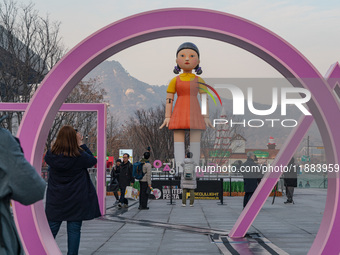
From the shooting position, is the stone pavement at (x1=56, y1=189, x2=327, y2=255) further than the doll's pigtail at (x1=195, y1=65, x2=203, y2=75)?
No

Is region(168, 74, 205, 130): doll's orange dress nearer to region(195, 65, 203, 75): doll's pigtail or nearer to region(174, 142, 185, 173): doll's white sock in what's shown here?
region(195, 65, 203, 75): doll's pigtail

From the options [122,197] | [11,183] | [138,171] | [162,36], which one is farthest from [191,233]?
[11,183]

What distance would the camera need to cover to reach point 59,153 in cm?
701

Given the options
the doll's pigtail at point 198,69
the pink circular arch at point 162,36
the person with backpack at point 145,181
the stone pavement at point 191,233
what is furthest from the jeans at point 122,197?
the pink circular arch at point 162,36

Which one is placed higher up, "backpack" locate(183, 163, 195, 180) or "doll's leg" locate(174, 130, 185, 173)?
"doll's leg" locate(174, 130, 185, 173)

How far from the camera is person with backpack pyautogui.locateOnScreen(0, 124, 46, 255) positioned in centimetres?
332

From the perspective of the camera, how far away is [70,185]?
706 centimetres

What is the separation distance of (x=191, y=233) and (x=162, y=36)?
5.23 metres

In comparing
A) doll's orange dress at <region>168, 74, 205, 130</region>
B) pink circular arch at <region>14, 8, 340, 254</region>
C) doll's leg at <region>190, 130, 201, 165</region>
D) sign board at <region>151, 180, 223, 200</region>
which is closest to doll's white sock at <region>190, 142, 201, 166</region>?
doll's leg at <region>190, 130, 201, 165</region>

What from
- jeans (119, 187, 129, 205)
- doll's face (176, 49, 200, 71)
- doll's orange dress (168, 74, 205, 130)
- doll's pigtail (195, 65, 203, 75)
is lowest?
jeans (119, 187, 129, 205)

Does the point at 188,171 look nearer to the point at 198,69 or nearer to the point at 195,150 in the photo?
the point at 195,150

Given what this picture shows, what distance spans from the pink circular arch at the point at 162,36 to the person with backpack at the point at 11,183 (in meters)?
3.64

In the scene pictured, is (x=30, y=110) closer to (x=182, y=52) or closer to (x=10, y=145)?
(x=10, y=145)

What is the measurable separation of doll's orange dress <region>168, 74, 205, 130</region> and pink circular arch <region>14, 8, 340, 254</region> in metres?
7.76
